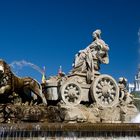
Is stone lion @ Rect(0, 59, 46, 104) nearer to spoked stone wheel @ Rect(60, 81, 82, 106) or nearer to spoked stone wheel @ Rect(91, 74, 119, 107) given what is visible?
spoked stone wheel @ Rect(60, 81, 82, 106)

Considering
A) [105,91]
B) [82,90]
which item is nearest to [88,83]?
[82,90]

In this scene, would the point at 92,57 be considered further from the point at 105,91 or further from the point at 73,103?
the point at 73,103

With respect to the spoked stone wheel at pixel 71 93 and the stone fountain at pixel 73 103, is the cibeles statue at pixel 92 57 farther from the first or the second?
the spoked stone wheel at pixel 71 93

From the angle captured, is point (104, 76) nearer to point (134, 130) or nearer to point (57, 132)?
point (134, 130)

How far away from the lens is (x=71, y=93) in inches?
674

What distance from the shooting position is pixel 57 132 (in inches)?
565

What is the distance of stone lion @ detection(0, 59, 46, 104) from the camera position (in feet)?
53.0

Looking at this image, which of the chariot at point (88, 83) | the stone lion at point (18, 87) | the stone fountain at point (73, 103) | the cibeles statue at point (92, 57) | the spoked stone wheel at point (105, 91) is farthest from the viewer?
the cibeles statue at point (92, 57)

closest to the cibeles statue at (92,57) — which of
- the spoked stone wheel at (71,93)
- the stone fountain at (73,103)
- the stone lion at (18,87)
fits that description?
the stone fountain at (73,103)

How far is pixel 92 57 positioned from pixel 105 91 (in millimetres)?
1562

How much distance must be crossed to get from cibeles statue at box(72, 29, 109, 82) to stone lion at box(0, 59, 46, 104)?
216 cm

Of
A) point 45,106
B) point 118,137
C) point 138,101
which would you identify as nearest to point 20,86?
point 45,106

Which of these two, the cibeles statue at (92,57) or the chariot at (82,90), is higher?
the cibeles statue at (92,57)

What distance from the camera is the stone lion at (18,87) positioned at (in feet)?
53.0
